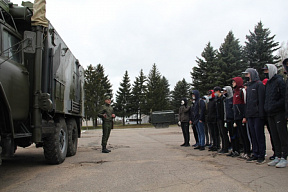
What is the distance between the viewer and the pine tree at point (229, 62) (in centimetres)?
3833

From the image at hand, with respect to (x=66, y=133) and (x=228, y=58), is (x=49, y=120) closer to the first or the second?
(x=66, y=133)

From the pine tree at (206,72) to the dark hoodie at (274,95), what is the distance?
1296 inches

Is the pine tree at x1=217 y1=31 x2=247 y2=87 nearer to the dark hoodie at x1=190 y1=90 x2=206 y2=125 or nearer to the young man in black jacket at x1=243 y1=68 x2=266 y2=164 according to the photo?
the dark hoodie at x1=190 y1=90 x2=206 y2=125

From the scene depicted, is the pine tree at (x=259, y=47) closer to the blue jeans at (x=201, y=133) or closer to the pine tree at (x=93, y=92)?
the pine tree at (x=93, y=92)

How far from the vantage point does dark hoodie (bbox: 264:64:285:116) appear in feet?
18.0

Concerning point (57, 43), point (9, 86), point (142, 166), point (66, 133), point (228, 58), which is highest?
point (228, 58)

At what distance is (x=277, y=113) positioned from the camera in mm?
5543

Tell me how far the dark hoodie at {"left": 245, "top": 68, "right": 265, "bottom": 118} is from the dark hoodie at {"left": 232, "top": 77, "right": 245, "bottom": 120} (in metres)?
0.54

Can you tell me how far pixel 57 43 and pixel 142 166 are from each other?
12.0ft

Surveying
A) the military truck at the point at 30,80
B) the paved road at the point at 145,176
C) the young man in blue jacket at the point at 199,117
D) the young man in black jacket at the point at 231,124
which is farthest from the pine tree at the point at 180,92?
the military truck at the point at 30,80

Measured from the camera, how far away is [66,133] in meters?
7.08

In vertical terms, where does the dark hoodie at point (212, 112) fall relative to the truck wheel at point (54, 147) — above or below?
above

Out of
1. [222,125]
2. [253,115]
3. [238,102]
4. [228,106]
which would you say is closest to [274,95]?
[253,115]

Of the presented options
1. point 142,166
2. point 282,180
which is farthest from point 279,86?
point 142,166
